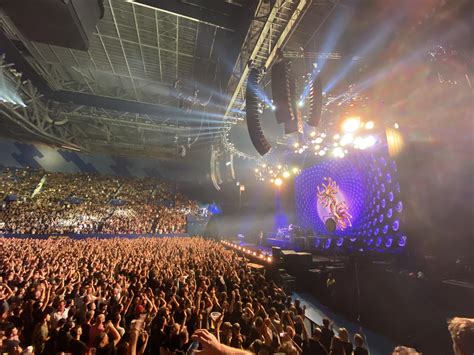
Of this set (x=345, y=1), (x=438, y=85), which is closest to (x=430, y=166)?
(x=438, y=85)

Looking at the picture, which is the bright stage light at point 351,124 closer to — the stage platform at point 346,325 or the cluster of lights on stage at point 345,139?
the cluster of lights on stage at point 345,139

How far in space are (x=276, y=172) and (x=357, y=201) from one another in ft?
25.0

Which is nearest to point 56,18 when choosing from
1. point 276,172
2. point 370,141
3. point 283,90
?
point 283,90

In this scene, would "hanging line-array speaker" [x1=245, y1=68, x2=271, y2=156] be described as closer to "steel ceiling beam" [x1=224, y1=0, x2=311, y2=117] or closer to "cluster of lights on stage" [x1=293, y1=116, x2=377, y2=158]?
"steel ceiling beam" [x1=224, y1=0, x2=311, y2=117]

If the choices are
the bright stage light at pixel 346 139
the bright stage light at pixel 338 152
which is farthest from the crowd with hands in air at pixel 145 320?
the bright stage light at pixel 338 152

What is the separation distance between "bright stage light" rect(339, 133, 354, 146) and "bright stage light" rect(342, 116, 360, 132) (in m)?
0.65

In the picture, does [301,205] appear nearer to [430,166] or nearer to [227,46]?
[430,166]

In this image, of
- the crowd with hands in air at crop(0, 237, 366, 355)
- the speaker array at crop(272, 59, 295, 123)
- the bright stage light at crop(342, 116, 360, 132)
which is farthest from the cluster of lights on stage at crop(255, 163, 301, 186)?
the speaker array at crop(272, 59, 295, 123)

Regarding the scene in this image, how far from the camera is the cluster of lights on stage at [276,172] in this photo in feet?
60.3

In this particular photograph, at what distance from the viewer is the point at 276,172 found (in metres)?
19.6

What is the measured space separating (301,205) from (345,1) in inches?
585

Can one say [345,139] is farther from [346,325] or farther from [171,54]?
[171,54]

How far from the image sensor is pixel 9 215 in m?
20.5

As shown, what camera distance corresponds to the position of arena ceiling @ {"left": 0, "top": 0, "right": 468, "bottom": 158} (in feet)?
22.2
